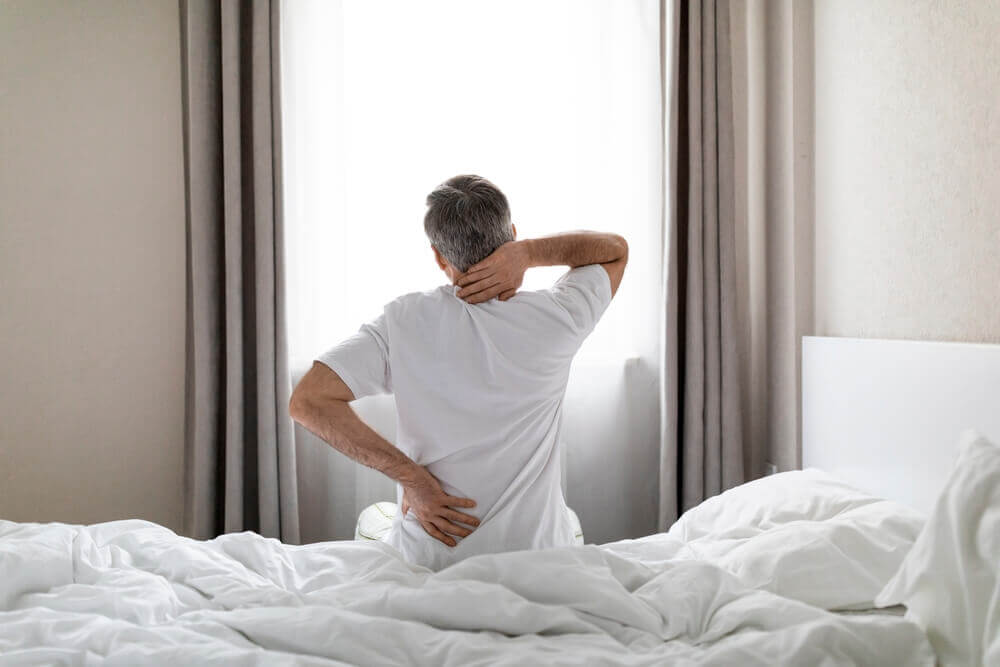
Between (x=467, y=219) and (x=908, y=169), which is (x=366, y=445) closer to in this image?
(x=467, y=219)

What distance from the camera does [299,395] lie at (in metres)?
1.34

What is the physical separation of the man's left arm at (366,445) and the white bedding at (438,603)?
127 mm

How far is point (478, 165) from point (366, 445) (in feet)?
5.17

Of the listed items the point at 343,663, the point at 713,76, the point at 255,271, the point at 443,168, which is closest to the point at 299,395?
the point at 343,663

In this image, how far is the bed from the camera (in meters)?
0.87

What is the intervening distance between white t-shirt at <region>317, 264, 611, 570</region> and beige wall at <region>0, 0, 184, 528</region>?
1.58 meters

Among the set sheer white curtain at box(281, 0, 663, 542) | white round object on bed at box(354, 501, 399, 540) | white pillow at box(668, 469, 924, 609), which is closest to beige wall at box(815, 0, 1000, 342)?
white pillow at box(668, 469, 924, 609)

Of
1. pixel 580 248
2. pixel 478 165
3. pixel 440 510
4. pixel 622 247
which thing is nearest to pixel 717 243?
pixel 478 165

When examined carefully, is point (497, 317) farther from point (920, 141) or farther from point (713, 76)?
point (713, 76)

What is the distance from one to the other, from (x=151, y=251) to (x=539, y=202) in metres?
1.49

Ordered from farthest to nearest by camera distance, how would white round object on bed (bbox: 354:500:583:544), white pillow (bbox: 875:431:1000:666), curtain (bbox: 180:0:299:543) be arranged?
1. curtain (bbox: 180:0:299:543)
2. white round object on bed (bbox: 354:500:583:544)
3. white pillow (bbox: 875:431:1000:666)

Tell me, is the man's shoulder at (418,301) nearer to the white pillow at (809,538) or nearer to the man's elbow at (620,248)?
the man's elbow at (620,248)

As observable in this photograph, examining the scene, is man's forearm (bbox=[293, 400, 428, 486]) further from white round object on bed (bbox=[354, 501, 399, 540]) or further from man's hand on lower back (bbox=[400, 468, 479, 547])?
white round object on bed (bbox=[354, 501, 399, 540])

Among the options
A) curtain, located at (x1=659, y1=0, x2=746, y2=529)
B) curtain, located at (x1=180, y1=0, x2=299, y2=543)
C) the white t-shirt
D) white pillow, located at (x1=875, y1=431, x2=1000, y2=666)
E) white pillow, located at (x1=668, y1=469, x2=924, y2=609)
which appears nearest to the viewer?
white pillow, located at (x1=875, y1=431, x2=1000, y2=666)
